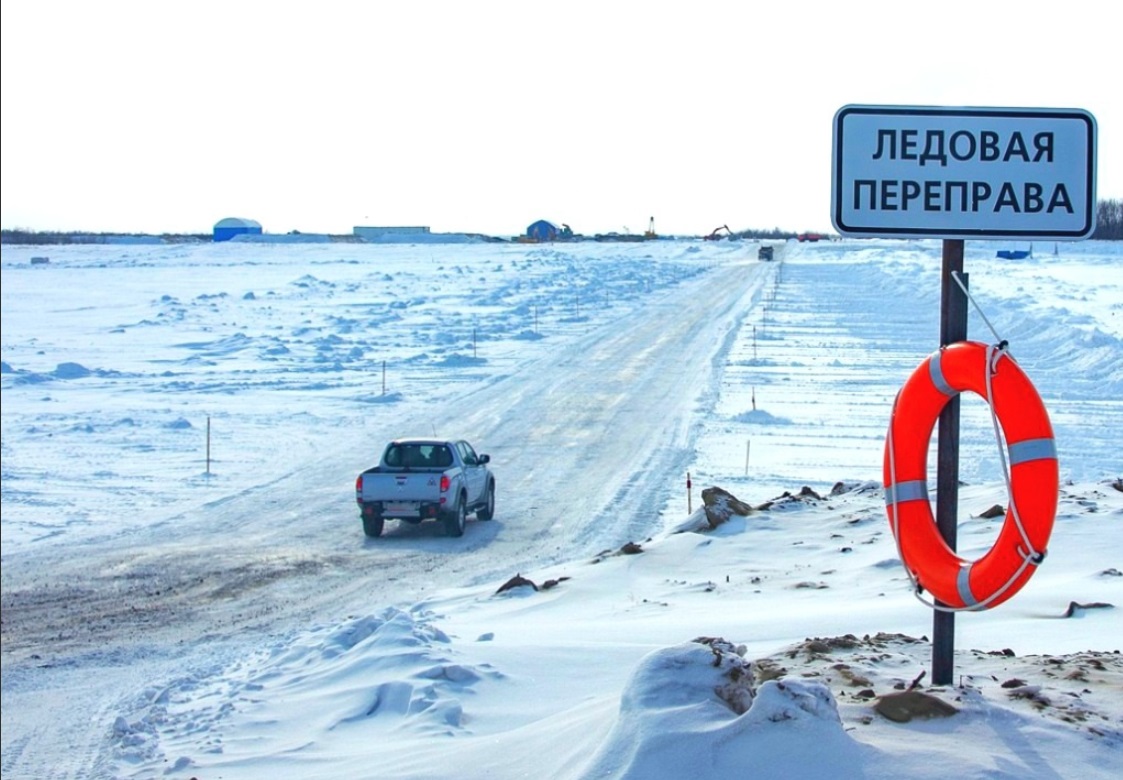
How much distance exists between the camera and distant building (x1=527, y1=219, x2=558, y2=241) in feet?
516

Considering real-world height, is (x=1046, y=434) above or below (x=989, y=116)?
below

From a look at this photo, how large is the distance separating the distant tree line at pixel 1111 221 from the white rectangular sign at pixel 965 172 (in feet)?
33.3

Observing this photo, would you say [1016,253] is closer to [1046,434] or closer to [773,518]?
[773,518]

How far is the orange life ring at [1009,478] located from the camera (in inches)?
210

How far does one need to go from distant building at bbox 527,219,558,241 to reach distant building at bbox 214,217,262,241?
1291 inches

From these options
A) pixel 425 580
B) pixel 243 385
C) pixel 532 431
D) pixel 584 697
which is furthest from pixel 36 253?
pixel 584 697

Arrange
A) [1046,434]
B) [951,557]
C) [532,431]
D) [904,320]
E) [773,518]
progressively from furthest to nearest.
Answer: [904,320]
[532,431]
[773,518]
[951,557]
[1046,434]

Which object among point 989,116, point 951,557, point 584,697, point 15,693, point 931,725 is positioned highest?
point 989,116

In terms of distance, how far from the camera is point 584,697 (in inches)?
302

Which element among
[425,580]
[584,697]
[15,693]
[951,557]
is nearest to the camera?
[951,557]

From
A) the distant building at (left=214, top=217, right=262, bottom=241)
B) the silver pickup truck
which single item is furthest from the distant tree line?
the distant building at (left=214, top=217, right=262, bottom=241)

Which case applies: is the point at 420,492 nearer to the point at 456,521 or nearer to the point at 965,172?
the point at 456,521

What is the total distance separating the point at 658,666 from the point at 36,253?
69655 mm

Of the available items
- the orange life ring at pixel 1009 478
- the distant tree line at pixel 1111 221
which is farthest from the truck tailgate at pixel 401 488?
the orange life ring at pixel 1009 478
